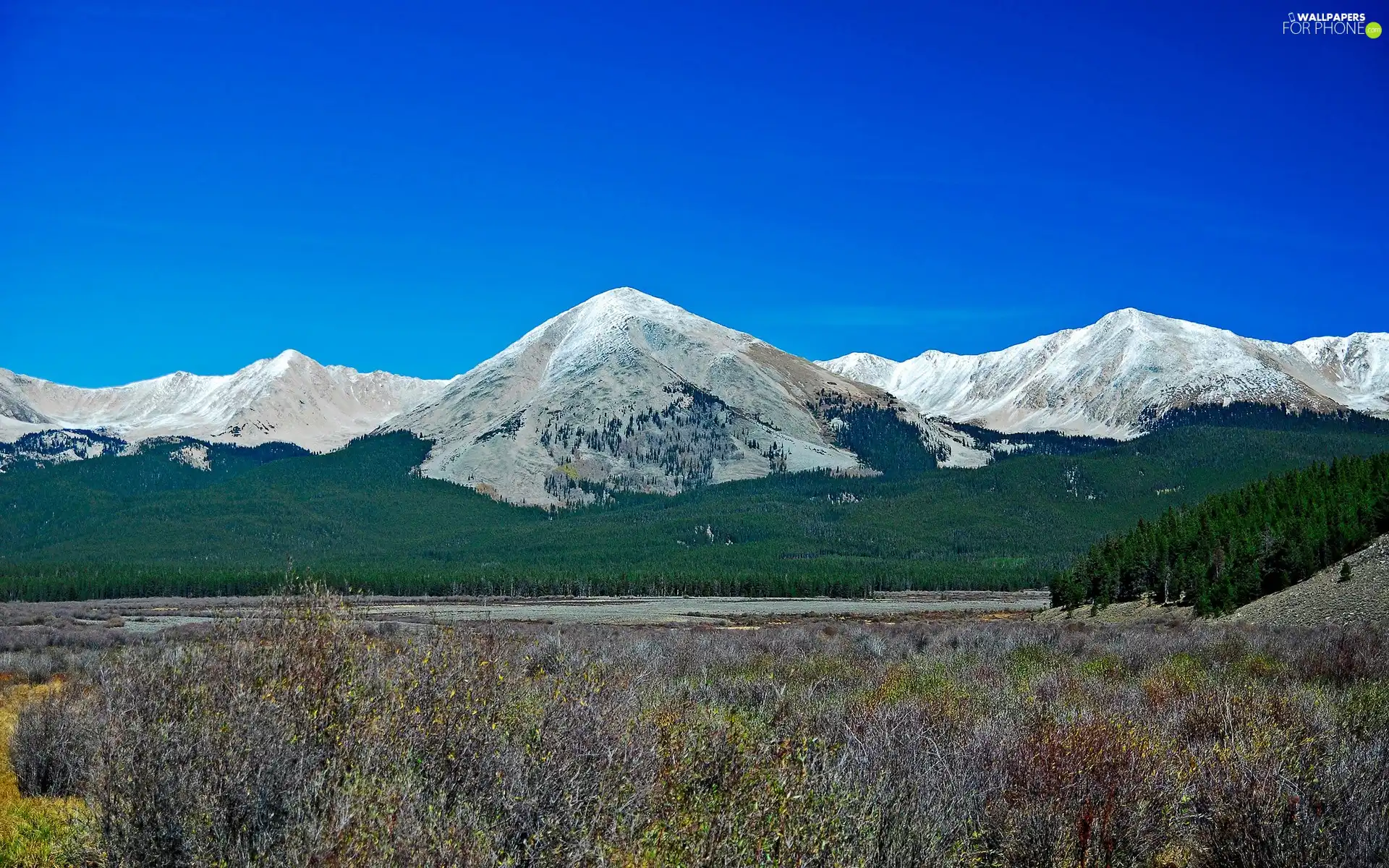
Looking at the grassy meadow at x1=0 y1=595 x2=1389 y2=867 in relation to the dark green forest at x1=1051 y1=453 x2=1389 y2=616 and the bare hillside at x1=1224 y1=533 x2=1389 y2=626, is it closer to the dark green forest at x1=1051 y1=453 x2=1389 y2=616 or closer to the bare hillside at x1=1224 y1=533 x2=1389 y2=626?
the bare hillside at x1=1224 y1=533 x2=1389 y2=626

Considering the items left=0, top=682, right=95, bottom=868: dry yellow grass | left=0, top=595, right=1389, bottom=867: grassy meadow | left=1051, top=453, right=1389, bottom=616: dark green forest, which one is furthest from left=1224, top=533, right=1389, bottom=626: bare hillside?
left=0, top=682, right=95, bottom=868: dry yellow grass

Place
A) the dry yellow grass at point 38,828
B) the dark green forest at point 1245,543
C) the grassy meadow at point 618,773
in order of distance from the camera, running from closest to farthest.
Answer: the grassy meadow at point 618,773
the dry yellow grass at point 38,828
the dark green forest at point 1245,543

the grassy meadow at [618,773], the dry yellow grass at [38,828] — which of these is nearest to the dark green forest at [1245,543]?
the grassy meadow at [618,773]

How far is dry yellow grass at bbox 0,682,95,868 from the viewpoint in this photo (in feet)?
25.3

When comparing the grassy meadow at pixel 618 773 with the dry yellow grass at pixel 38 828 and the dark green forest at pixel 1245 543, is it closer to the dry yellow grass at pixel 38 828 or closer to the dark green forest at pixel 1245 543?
the dry yellow grass at pixel 38 828

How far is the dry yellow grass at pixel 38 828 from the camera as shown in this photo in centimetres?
772

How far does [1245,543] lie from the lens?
188 ft

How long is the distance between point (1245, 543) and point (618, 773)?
59762 millimetres

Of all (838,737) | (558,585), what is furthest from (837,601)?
(838,737)

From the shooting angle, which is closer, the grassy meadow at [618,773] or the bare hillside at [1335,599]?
the grassy meadow at [618,773]

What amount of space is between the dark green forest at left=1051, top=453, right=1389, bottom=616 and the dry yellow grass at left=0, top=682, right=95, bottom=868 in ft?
161

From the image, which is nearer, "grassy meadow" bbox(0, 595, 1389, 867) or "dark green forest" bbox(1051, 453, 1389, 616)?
"grassy meadow" bbox(0, 595, 1389, 867)

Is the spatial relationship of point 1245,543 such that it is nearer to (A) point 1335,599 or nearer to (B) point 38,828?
(A) point 1335,599

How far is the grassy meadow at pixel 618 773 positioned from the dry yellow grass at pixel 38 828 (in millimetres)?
66
